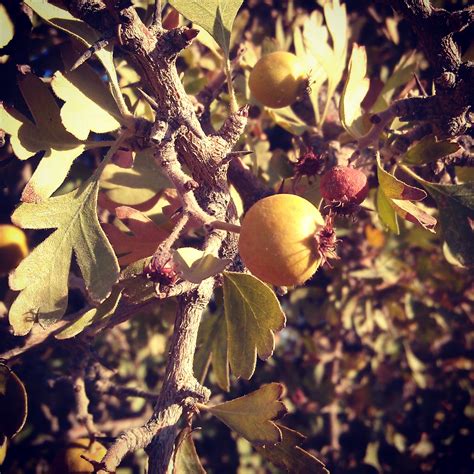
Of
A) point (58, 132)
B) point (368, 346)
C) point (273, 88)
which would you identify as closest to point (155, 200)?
point (58, 132)

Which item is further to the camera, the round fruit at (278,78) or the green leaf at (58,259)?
the round fruit at (278,78)

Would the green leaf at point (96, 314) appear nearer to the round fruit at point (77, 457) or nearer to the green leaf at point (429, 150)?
the round fruit at point (77, 457)

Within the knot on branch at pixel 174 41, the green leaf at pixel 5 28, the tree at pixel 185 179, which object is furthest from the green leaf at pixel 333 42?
the green leaf at pixel 5 28

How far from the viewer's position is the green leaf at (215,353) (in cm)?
128

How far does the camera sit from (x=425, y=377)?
2449mm

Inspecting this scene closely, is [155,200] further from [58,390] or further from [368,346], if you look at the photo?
[368,346]

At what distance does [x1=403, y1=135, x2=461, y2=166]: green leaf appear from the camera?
107 centimetres

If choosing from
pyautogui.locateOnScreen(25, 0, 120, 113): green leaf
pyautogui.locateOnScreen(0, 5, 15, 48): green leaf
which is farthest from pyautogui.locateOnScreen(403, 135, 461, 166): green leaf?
pyautogui.locateOnScreen(0, 5, 15, 48): green leaf

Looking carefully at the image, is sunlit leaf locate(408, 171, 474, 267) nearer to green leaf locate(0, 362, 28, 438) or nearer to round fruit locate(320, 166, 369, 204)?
round fruit locate(320, 166, 369, 204)

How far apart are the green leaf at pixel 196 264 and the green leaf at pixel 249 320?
0.35 ft

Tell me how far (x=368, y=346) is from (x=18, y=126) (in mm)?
2107

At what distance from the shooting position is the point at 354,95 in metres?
1.12

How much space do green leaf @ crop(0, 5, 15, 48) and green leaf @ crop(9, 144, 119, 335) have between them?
15.8 inches

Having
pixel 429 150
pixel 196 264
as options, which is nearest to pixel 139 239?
pixel 196 264
